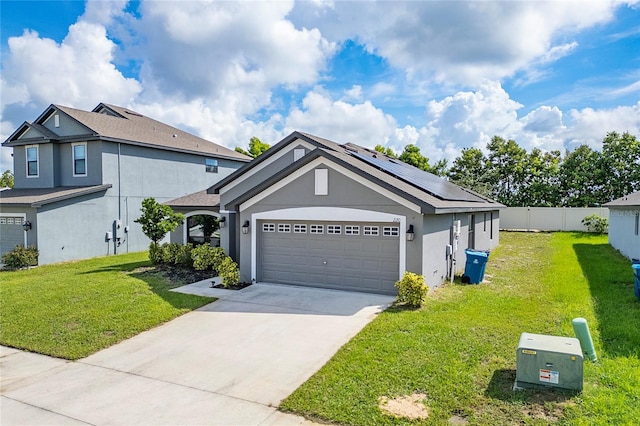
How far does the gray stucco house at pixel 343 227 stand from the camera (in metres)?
10.3

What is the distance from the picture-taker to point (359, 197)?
10.8 meters

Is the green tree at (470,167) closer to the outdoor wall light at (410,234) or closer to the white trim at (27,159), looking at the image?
the outdoor wall light at (410,234)

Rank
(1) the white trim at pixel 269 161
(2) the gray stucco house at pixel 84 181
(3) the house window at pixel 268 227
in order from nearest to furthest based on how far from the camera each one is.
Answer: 1. (3) the house window at pixel 268 227
2. (1) the white trim at pixel 269 161
3. (2) the gray stucco house at pixel 84 181

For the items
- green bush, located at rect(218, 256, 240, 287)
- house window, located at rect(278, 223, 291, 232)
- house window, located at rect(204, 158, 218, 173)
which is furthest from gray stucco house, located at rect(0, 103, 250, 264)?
house window, located at rect(278, 223, 291, 232)

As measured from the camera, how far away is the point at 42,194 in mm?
18062

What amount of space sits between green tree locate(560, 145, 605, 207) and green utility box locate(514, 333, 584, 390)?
3359cm

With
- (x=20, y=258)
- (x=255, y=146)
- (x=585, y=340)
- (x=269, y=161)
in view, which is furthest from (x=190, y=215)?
(x=255, y=146)

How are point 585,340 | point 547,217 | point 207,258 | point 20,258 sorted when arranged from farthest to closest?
1. point 547,217
2. point 20,258
3. point 207,258
4. point 585,340

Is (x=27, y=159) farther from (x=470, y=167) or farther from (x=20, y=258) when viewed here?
(x=470, y=167)

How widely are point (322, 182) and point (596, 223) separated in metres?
27.0

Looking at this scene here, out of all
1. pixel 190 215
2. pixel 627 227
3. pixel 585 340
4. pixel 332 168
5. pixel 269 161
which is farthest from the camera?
pixel 627 227

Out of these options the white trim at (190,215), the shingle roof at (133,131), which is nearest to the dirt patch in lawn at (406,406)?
the white trim at (190,215)

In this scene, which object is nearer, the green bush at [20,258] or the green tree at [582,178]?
the green bush at [20,258]

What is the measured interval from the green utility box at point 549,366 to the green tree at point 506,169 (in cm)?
3397
